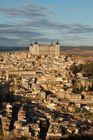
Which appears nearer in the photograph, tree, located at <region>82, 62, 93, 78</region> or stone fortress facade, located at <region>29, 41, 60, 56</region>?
tree, located at <region>82, 62, 93, 78</region>

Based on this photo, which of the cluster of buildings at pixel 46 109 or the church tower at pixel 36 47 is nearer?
the cluster of buildings at pixel 46 109

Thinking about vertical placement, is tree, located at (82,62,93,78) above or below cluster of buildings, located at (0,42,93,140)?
below

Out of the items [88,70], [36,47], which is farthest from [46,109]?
[36,47]

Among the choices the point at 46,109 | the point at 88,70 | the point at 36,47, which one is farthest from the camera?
the point at 36,47

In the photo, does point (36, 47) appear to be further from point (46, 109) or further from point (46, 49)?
point (46, 109)

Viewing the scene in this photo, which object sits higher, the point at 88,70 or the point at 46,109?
the point at 46,109

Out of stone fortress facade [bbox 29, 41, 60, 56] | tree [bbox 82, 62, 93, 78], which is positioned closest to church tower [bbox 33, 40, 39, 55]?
stone fortress facade [bbox 29, 41, 60, 56]

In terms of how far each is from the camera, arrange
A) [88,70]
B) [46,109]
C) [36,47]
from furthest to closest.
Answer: [36,47] → [88,70] → [46,109]

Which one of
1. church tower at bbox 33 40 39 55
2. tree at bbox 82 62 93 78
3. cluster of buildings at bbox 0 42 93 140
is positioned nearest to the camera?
cluster of buildings at bbox 0 42 93 140

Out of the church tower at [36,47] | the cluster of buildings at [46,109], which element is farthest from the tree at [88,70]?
the church tower at [36,47]

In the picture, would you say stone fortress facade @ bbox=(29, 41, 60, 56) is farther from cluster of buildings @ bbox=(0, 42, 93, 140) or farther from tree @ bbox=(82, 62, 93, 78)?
cluster of buildings @ bbox=(0, 42, 93, 140)

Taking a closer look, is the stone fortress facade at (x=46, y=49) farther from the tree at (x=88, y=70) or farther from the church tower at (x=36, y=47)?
the tree at (x=88, y=70)

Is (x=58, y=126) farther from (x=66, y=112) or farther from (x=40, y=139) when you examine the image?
(x=66, y=112)

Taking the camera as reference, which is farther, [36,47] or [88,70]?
[36,47]
